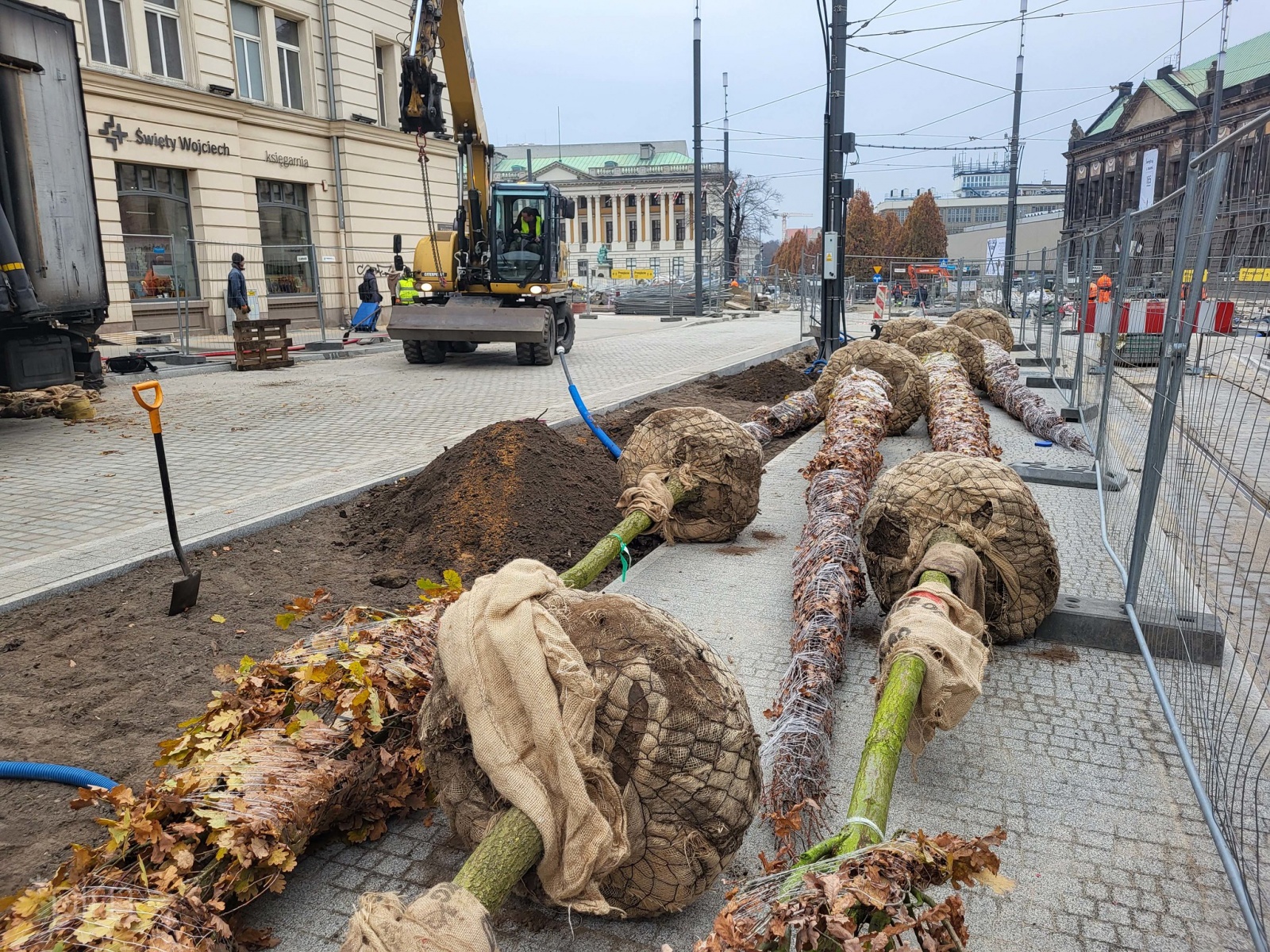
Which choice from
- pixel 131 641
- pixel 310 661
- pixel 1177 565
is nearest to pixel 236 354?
pixel 131 641

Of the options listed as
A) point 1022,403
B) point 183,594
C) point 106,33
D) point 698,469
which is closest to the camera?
point 183,594

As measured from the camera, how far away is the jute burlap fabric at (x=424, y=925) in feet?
6.31

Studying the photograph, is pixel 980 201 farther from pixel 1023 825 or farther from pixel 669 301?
pixel 1023 825

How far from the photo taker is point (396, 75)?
27.7m

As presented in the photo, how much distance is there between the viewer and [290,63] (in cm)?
2483

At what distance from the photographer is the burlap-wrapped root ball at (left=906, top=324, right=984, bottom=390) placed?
11188mm

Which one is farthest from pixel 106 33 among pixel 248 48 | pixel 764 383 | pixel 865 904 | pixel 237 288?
pixel 865 904

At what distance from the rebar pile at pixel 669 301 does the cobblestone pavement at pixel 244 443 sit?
20937 mm

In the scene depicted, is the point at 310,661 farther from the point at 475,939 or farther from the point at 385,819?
the point at 475,939

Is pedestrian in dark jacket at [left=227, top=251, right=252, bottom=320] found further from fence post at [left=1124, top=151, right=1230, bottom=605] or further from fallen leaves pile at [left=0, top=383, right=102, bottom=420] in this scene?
fence post at [left=1124, top=151, right=1230, bottom=605]

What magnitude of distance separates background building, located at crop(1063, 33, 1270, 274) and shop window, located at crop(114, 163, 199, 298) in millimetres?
23041

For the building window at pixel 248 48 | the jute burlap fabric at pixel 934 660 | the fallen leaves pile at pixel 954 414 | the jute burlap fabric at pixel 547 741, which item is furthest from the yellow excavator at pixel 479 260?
the jute burlap fabric at pixel 547 741

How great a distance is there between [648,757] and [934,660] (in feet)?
3.76

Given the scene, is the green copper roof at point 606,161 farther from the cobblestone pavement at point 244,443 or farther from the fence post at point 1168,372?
the fence post at point 1168,372
